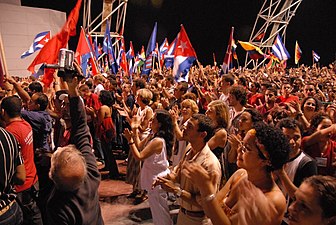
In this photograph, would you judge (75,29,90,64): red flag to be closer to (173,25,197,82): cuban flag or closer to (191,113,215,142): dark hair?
(173,25,197,82): cuban flag

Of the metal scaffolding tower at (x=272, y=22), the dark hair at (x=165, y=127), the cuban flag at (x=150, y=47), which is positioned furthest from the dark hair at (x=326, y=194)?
the metal scaffolding tower at (x=272, y=22)

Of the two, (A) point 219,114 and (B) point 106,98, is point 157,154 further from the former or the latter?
(B) point 106,98

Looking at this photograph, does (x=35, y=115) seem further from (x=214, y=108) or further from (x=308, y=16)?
(x=308, y=16)

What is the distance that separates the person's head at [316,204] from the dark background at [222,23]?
35421 millimetres

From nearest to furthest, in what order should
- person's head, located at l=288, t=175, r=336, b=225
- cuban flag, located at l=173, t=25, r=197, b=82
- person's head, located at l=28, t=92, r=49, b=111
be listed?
1. person's head, located at l=288, t=175, r=336, b=225
2. person's head, located at l=28, t=92, r=49, b=111
3. cuban flag, located at l=173, t=25, r=197, b=82

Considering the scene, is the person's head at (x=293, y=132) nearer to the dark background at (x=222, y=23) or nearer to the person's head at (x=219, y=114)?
the person's head at (x=219, y=114)

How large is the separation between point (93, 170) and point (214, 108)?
248 cm

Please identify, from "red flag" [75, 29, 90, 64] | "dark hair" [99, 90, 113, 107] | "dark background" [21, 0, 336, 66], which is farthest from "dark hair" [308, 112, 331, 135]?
"dark background" [21, 0, 336, 66]

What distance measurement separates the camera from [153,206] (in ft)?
15.8

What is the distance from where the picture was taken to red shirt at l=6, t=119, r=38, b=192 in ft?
14.0

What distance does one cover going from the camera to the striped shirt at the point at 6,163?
3.22 metres

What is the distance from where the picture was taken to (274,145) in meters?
2.74

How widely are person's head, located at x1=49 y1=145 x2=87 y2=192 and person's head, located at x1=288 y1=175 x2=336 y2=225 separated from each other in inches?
57.9

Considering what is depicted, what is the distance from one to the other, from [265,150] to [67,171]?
1.47m
